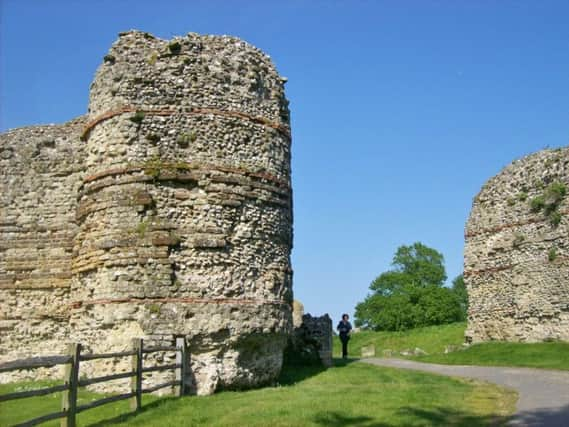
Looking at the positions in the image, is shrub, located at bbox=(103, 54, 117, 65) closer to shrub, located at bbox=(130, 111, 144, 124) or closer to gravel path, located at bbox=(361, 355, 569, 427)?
shrub, located at bbox=(130, 111, 144, 124)

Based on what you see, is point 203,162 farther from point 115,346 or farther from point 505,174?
point 505,174

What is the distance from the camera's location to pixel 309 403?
36.3 feet

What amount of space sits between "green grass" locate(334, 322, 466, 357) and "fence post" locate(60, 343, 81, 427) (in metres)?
21.7

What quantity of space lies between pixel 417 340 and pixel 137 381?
24.2 m

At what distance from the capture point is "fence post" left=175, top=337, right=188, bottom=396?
41.6 feet

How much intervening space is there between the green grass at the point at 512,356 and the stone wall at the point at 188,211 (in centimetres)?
786

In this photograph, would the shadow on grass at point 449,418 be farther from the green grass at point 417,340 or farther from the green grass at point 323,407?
the green grass at point 417,340

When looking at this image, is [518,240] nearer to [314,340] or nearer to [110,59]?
[314,340]

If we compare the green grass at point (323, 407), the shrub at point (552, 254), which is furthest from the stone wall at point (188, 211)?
the shrub at point (552, 254)

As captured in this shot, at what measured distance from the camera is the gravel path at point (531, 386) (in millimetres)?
9297

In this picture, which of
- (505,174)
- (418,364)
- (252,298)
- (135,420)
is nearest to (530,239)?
(505,174)

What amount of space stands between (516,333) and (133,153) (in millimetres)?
15958

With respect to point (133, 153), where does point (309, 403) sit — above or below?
below

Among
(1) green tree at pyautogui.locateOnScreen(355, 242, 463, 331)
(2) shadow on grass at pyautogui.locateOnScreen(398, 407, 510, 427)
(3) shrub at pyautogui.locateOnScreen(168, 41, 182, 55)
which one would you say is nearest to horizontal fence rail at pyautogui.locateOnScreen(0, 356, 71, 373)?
(2) shadow on grass at pyautogui.locateOnScreen(398, 407, 510, 427)
